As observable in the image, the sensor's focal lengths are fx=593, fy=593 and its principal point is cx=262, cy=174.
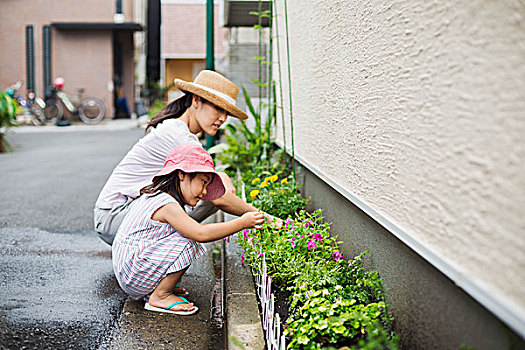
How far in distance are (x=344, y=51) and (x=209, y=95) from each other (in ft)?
2.96

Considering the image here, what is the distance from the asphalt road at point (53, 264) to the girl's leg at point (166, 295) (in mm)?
238

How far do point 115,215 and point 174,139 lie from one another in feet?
2.14

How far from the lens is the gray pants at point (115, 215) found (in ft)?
12.7

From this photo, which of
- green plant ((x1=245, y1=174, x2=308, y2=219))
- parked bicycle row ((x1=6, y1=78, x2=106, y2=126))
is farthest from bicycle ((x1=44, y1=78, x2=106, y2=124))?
green plant ((x1=245, y1=174, x2=308, y2=219))

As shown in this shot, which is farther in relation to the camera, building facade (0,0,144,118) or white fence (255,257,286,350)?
building facade (0,0,144,118)

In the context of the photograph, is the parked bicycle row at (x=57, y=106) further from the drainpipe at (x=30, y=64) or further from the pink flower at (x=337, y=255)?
the pink flower at (x=337, y=255)

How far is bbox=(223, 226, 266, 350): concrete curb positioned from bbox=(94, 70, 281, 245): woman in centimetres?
36

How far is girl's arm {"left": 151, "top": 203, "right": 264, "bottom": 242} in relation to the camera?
3.09 metres

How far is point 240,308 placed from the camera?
3.10m

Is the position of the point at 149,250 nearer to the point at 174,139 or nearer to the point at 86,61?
the point at 174,139

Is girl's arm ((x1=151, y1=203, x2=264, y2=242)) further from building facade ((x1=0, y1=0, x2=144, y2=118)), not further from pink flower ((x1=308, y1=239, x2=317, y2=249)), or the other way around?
building facade ((x1=0, y1=0, x2=144, y2=118))

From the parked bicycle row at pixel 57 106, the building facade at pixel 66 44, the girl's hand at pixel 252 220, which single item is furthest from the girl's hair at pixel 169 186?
the building facade at pixel 66 44

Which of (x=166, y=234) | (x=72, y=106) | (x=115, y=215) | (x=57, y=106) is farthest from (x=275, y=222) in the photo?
(x=72, y=106)

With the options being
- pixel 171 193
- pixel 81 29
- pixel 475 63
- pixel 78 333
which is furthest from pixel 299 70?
pixel 81 29
